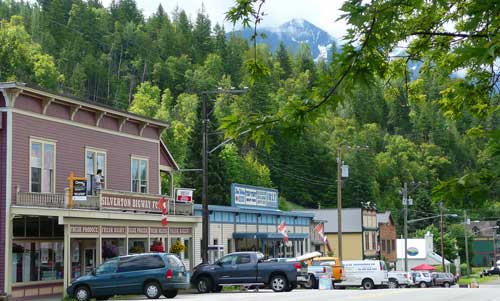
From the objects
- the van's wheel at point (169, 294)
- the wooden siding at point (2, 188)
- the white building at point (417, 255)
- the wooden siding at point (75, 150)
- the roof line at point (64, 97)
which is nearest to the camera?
the wooden siding at point (2, 188)

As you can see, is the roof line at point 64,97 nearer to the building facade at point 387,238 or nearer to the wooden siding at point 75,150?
the wooden siding at point 75,150

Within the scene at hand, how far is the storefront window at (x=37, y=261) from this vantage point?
1248 inches

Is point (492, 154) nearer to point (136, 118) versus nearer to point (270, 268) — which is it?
point (270, 268)

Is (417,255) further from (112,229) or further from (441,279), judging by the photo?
(112,229)

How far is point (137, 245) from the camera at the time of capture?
39375 millimetres

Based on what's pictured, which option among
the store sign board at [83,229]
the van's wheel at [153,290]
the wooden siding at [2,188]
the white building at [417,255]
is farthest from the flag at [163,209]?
the white building at [417,255]

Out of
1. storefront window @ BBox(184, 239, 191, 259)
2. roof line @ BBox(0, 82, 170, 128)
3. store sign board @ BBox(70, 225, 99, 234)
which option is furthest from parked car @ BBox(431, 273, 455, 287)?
store sign board @ BBox(70, 225, 99, 234)

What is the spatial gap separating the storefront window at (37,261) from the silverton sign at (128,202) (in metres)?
2.73

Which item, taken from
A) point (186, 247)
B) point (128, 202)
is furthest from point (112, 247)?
point (186, 247)

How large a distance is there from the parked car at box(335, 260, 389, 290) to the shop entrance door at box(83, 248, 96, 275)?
16.1 meters

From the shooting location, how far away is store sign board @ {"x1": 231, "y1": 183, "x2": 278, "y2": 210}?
1984 inches

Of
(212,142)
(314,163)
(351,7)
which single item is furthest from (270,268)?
(314,163)

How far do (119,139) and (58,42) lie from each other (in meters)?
149

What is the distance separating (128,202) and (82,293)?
22.2 ft
